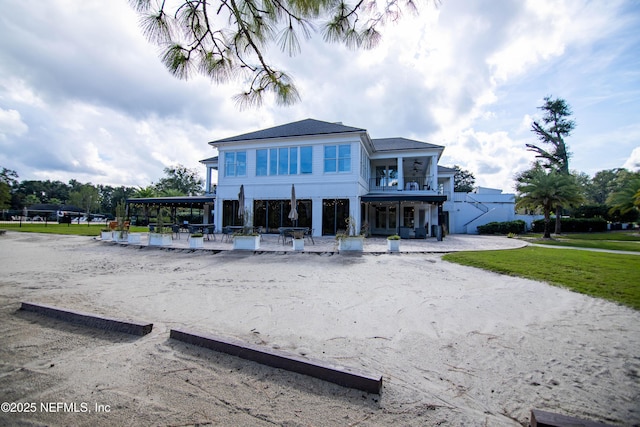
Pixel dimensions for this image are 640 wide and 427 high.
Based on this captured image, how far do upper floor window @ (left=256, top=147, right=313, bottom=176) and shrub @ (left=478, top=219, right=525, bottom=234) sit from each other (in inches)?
769

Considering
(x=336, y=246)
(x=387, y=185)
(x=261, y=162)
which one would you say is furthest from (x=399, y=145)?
(x=336, y=246)

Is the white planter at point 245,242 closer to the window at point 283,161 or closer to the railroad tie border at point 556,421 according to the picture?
the window at point 283,161

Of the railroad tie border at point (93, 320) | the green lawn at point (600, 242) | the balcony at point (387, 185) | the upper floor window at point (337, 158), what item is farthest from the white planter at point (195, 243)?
the green lawn at point (600, 242)

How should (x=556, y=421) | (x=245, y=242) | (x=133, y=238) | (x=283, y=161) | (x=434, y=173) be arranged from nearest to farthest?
(x=556, y=421) → (x=245, y=242) → (x=133, y=238) → (x=283, y=161) → (x=434, y=173)

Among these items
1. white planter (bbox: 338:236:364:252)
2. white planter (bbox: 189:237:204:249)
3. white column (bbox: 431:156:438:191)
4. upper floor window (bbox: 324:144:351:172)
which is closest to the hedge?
white column (bbox: 431:156:438:191)

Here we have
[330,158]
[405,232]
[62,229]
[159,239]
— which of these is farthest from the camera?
[62,229]

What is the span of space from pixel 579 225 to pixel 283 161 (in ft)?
101

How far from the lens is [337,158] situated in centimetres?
1884

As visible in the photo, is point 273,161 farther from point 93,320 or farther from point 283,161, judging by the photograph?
point 93,320

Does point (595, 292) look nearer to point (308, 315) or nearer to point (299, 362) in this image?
point (308, 315)

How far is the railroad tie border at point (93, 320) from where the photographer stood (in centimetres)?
365

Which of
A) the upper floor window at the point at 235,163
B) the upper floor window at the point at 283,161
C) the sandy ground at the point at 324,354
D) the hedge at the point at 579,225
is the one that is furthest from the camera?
the hedge at the point at 579,225

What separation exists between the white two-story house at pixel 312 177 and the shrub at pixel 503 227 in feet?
24.5

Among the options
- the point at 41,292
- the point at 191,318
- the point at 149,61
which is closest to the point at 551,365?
the point at 191,318
